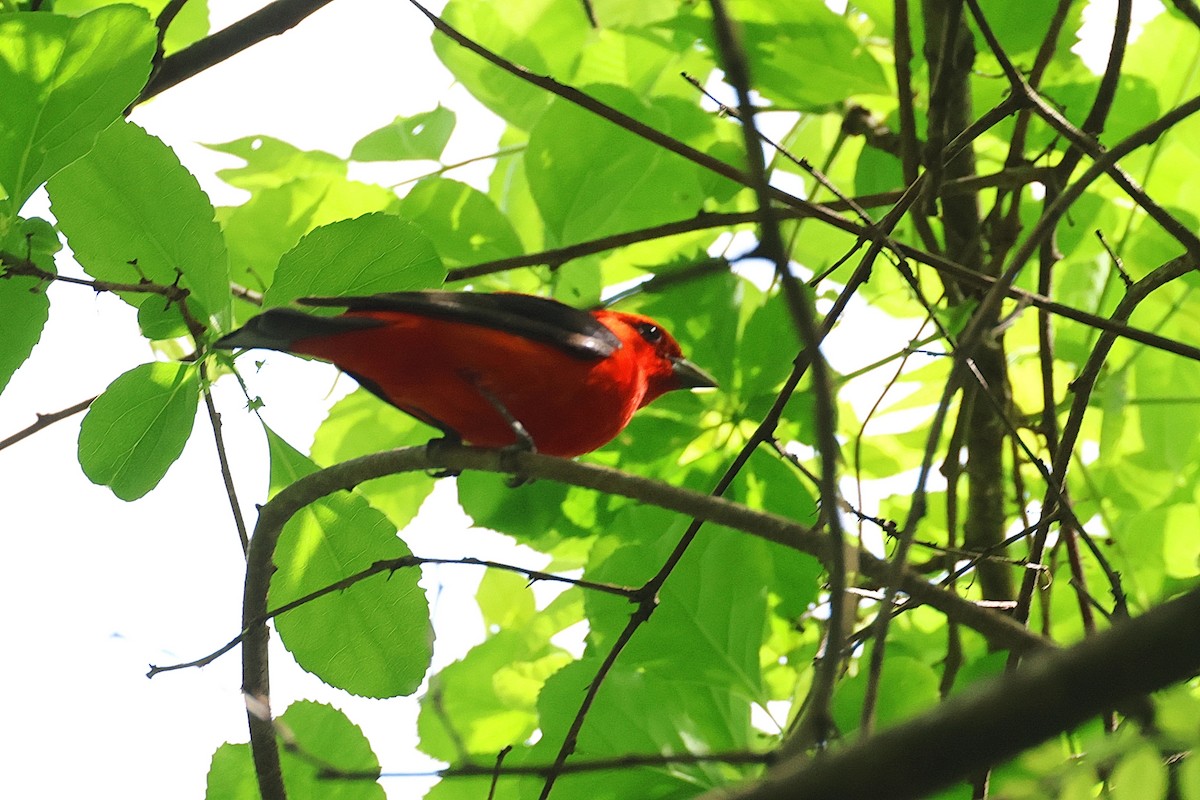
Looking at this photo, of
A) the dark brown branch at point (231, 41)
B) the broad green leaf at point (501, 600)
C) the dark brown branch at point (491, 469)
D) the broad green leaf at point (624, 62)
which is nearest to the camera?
the dark brown branch at point (491, 469)

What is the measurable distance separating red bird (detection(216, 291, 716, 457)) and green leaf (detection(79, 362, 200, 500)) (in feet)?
1.58

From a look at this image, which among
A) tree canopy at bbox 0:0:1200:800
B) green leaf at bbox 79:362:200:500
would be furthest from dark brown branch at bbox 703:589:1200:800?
green leaf at bbox 79:362:200:500

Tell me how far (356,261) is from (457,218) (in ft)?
2.29

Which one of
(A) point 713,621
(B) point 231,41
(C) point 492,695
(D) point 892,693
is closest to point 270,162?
(B) point 231,41

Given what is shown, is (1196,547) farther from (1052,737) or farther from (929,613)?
(1052,737)

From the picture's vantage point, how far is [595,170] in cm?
235

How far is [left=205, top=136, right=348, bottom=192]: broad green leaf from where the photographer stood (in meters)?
2.69

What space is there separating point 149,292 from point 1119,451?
2.12 meters

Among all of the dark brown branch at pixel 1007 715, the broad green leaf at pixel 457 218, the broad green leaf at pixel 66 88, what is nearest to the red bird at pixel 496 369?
the broad green leaf at pixel 457 218

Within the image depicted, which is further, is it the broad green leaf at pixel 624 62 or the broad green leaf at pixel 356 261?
the broad green leaf at pixel 624 62

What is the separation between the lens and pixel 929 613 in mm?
2750

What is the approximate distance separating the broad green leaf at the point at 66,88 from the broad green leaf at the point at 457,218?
0.86 metres

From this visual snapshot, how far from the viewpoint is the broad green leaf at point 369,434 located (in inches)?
105

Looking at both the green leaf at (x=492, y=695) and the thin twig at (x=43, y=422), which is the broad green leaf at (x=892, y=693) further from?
the thin twig at (x=43, y=422)
